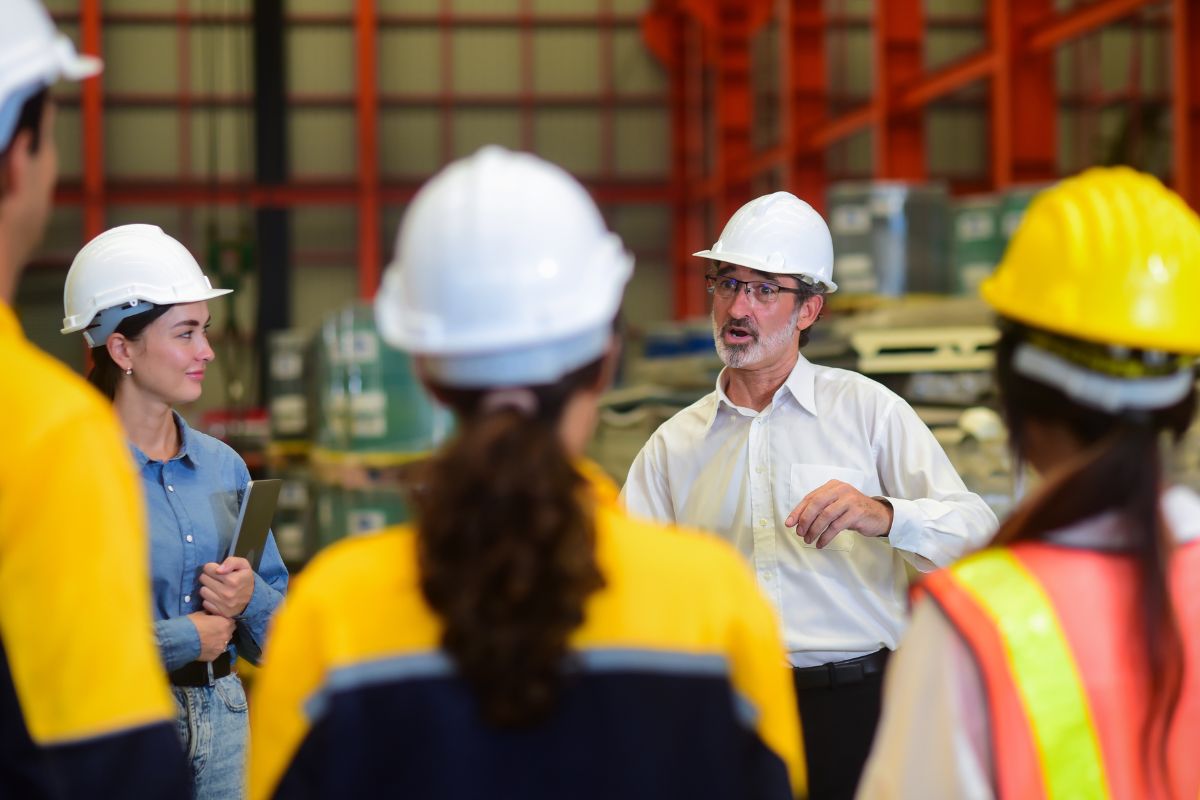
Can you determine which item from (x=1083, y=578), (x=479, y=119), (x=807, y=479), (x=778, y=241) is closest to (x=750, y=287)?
(x=778, y=241)

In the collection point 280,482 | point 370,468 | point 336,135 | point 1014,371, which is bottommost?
point 370,468

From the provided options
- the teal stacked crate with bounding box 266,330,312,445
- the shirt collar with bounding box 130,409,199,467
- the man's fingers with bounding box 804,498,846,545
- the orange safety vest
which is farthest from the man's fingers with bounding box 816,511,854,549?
the teal stacked crate with bounding box 266,330,312,445

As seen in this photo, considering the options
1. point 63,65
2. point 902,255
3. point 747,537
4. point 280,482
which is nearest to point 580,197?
point 63,65

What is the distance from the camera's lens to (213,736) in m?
2.87

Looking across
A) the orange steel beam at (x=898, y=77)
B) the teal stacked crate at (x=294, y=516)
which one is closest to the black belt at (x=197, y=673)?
the teal stacked crate at (x=294, y=516)

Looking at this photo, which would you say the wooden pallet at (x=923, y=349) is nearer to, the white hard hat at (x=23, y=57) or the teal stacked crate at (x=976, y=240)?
the teal stacked crate at (x=976, y=240)

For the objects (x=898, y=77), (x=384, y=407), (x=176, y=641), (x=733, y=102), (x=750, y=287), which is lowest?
(x=384, y=407)

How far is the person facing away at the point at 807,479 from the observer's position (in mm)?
3205

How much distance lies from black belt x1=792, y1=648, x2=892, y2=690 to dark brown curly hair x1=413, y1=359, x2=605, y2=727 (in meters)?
2.00

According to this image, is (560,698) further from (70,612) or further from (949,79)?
(949,79)

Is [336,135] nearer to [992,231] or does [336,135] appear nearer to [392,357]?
[392,357]

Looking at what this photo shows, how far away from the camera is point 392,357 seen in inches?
378

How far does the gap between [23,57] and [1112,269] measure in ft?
4.30

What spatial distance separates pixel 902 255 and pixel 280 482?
742 cm
